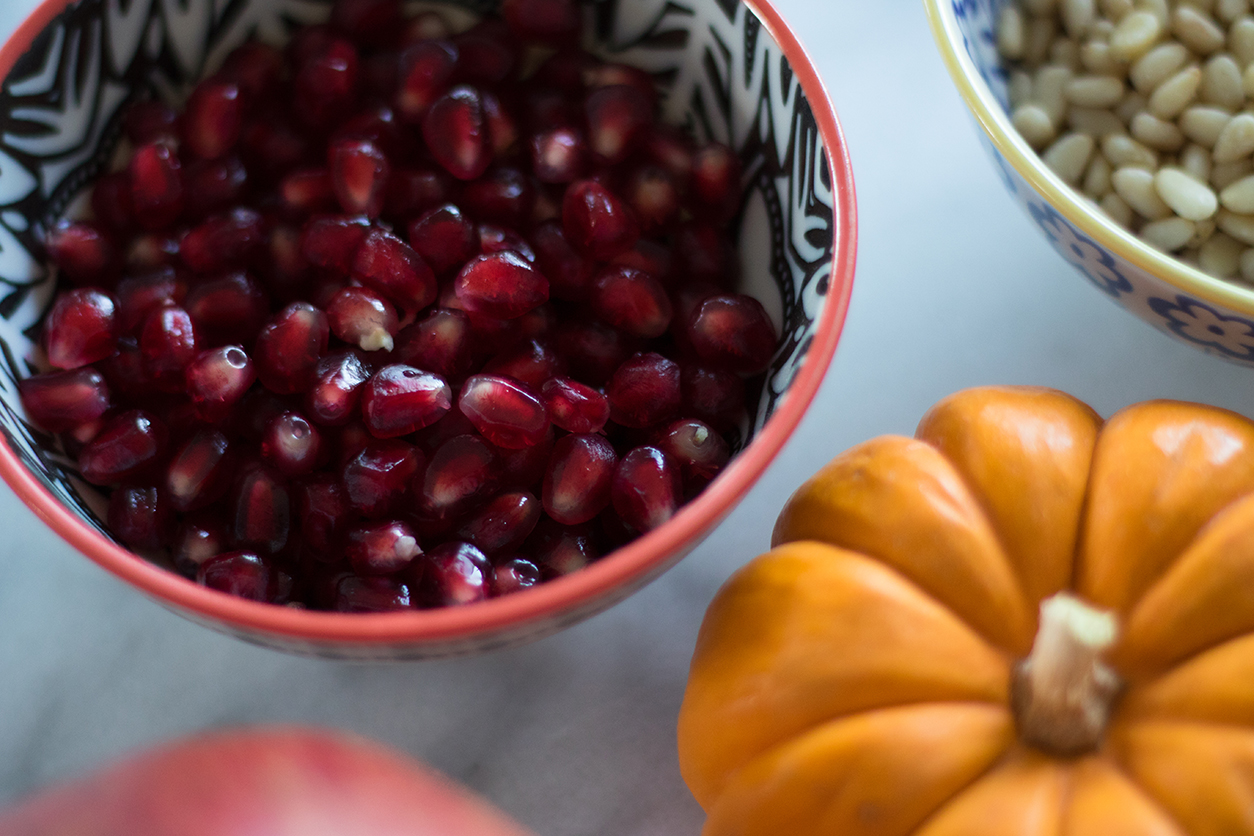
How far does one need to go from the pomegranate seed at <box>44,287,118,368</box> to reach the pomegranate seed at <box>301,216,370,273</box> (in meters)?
0.14

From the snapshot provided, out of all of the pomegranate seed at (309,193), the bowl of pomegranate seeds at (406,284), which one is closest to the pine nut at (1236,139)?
the bowl of pomegranate seeds at (406,284)

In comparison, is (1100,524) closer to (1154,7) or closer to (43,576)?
(1154,7)

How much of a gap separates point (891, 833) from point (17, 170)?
0.70 metres

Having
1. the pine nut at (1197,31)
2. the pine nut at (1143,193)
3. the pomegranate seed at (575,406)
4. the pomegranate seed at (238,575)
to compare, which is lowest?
the pomegranate seed at (238,575)

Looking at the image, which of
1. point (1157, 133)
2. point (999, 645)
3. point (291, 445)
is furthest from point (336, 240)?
point (1157, 133)

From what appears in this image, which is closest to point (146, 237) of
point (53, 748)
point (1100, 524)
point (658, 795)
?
point (53, 748)

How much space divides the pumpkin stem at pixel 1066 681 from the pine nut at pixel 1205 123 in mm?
411

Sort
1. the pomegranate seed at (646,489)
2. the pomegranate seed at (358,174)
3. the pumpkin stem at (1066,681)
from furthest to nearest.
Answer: the pomegranate seed at (358,174)
the pomegranate seed at (646,489)
the pumpkin stem at (1066,681)

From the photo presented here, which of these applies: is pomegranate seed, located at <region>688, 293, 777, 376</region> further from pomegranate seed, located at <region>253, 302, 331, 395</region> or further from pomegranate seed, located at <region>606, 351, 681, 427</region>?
pomegranate seed, located at <region>253, 302, 331, 395</region>

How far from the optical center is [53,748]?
774 mm

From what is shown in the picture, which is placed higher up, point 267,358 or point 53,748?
point 267,358

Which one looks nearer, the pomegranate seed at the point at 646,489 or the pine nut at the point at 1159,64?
the pomegranate seed at the point at 646,489

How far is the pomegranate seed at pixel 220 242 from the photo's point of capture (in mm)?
750

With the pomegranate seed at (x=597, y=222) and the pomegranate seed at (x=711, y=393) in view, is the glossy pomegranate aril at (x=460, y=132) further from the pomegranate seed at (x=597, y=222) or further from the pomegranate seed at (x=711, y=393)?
the pomegranate seed at (x=711, y=393)
